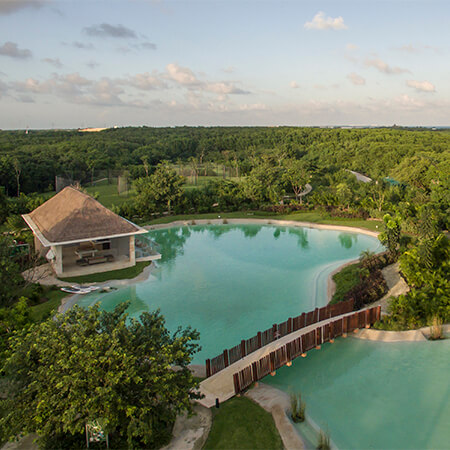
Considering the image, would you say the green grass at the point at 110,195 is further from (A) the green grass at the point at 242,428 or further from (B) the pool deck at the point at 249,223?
(A) the green grass at the point at 242,428

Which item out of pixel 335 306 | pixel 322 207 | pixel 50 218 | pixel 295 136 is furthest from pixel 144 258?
pixel 295 136

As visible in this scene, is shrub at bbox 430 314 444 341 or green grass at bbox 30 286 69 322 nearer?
shrub at bbox 430 314 444 341

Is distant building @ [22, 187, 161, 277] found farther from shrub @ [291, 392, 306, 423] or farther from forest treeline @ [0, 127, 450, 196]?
forest treeline @ [0, 127, 450, 196]

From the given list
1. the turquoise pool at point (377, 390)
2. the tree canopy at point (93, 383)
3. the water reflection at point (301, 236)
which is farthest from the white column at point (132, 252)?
the tree canopy at point (93, 383)

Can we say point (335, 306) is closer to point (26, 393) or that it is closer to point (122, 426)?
point (122, 426)

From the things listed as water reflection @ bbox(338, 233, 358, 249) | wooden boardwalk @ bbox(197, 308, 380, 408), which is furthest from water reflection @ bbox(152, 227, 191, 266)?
wooden boardwalk @ bbox(197, 308, 380, 408)

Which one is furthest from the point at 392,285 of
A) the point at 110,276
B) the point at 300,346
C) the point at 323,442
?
the point at 110,276
